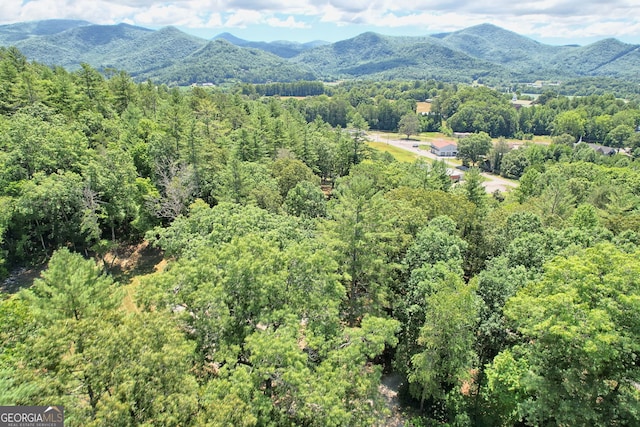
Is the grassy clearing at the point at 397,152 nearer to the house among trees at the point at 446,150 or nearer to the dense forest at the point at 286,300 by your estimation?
the house among trees at the point at 446,150

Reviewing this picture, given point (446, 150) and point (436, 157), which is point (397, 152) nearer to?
point (436, 157)

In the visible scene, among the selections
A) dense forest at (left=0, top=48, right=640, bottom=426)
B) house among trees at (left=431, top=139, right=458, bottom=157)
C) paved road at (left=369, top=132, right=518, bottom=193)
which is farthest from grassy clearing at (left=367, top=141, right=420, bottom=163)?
dense forest at (left=0, top=48, right=640, bottom=426)

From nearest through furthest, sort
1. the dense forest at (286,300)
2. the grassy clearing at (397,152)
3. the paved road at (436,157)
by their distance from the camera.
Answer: the dense forest at (286,300)
the paved road at (436,157)
the grassy clearing at (397,152)

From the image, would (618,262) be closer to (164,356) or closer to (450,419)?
(450,419)

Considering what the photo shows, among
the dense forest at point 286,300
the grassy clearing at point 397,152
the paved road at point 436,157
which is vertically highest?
the dense forest at point 286,300

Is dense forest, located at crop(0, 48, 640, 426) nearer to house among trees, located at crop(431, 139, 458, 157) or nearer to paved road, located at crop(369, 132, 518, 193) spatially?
paved road, located at crop(369, 132, 518, 193)

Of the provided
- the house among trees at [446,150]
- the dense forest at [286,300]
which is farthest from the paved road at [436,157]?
the dense forest at [286,300]

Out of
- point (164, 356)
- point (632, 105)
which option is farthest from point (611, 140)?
point (164, 356)
